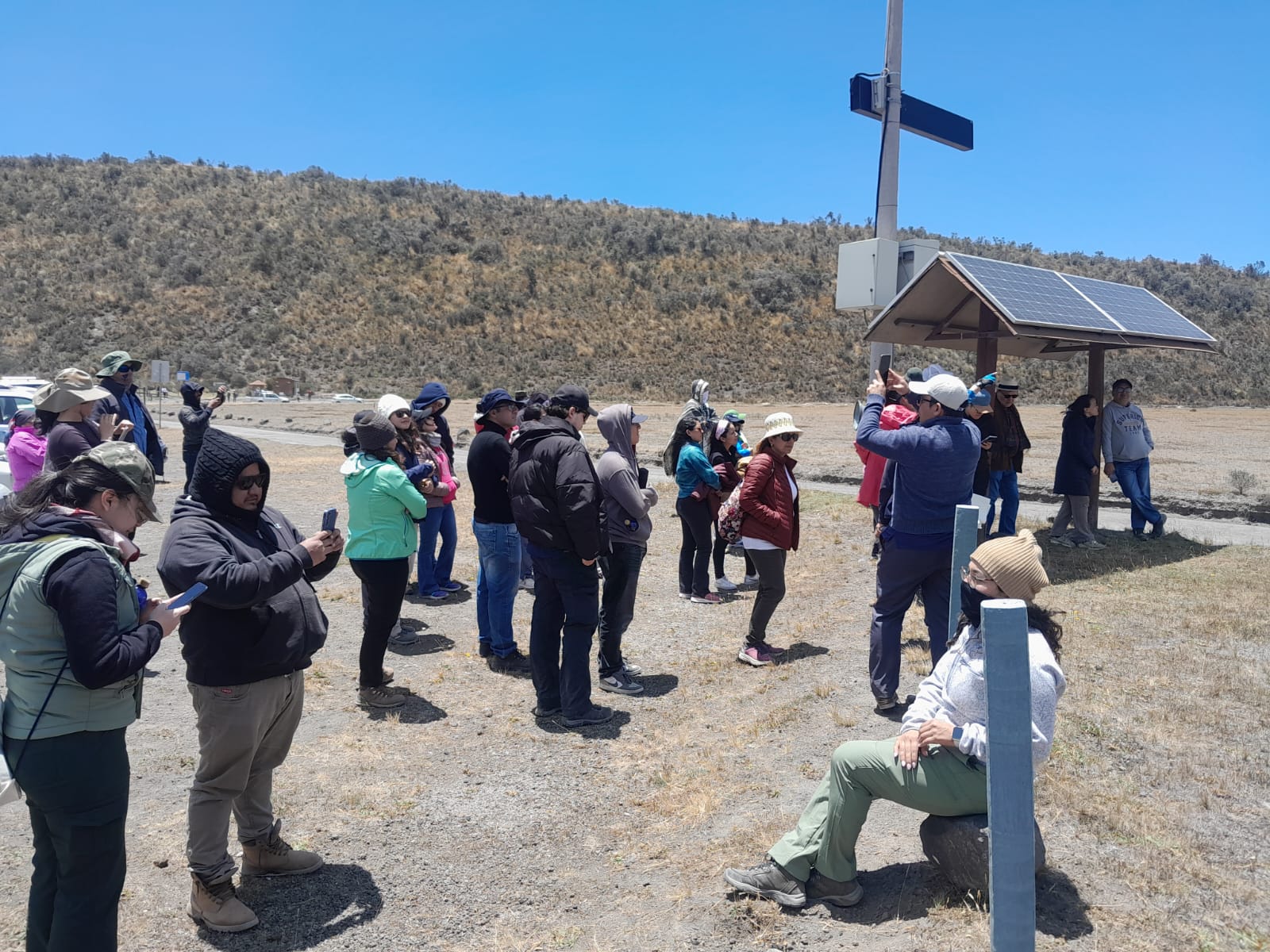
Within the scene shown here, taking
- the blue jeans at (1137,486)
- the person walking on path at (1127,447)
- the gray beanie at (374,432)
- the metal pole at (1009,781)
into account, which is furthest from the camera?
the blue jeans at (1137,486)

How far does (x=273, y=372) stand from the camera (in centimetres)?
4891


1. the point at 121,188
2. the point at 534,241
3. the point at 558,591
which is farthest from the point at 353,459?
the point at 121,188

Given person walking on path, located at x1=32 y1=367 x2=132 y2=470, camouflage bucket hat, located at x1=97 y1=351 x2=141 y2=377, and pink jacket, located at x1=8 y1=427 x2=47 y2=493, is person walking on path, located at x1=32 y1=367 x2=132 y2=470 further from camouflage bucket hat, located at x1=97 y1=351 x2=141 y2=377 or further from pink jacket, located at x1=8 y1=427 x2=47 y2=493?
camouflage bucket hat, located at x1=97 y1=351 x2=141 y2=377

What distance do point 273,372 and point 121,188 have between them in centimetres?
3069

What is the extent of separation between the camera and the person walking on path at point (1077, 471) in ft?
33.7

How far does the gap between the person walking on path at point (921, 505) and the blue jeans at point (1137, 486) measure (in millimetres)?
6543

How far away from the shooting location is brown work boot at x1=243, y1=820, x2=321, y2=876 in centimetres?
402

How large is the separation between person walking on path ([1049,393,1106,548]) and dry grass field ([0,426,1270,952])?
249 centimetres

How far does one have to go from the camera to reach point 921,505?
5.29 m

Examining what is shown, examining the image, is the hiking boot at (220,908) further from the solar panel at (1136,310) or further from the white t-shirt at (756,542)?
the solar panel at (1136,310)

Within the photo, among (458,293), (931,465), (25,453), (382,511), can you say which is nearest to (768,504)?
(931,465)

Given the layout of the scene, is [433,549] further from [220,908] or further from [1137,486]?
[1137,486]

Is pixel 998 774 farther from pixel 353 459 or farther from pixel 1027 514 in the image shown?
pixel 1027 514

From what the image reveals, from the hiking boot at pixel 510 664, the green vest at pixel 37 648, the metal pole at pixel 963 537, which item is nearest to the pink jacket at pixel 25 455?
the hiking boot at pixel 510 664
